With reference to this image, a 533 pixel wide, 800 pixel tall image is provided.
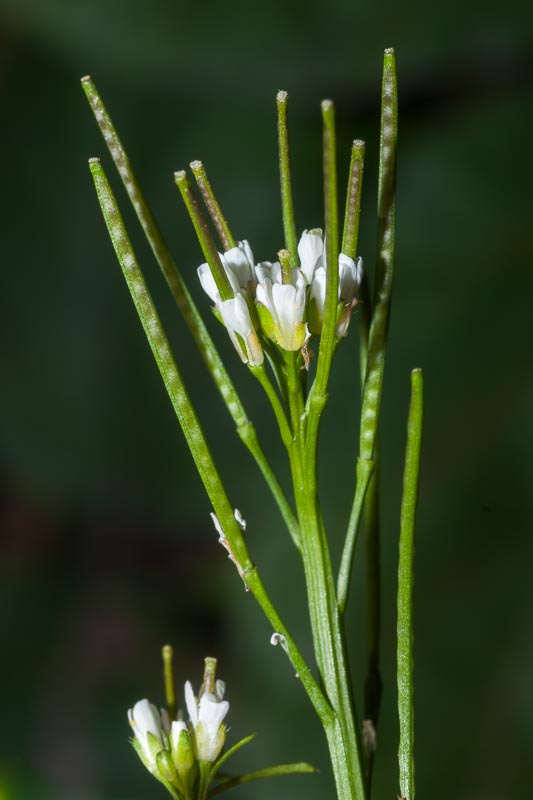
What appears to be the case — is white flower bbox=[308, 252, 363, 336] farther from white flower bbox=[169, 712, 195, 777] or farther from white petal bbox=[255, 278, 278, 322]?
white flower bbox=[169, 712, 195, 777]

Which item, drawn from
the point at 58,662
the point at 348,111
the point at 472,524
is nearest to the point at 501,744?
the point at 472,524

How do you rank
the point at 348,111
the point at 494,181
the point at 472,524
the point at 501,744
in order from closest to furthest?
the point at 501,744 < the point at 472,524 < the point at 494,181 < the point at 348,111

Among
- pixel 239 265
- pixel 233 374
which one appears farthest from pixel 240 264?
pixel 233 374

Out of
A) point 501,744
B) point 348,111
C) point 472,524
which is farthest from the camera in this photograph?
point 348,111

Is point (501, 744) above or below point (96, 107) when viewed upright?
below

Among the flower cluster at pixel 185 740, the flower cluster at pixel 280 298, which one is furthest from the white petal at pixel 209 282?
the flower cluster at pixel 185 740

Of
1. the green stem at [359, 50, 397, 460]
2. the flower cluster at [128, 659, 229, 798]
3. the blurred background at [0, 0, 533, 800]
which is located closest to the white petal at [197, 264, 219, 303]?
the green stem at [359, 50, 397, 460]

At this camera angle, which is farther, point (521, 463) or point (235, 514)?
point (521, 463)

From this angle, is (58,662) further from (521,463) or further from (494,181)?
(494,181)

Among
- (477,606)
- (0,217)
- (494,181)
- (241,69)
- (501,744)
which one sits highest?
(241,69)
